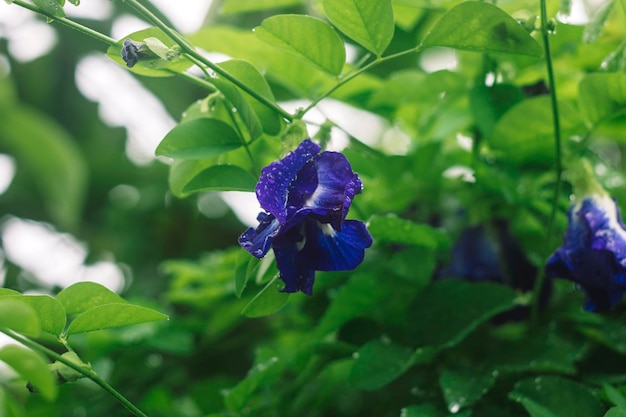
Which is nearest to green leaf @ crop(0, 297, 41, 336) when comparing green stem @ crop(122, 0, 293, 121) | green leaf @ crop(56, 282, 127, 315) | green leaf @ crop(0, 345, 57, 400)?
green leaf @ crop(0, 345, 57, 400)

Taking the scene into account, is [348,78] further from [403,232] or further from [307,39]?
[403,232]

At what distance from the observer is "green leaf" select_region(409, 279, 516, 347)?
68cm

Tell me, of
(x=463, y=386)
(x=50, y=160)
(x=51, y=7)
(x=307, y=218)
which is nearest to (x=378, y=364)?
(x=463, y=386)

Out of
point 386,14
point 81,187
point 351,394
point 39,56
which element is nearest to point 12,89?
point 39,56

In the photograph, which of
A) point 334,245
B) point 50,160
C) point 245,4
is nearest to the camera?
point 334,245

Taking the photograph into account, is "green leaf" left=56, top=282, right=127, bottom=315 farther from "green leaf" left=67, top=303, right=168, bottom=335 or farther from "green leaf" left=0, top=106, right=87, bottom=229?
"green leaf" left=0, top=106, right=87, bottom=229

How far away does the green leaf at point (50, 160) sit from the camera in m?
1.43

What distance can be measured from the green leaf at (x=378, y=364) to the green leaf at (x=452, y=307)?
0.04 m

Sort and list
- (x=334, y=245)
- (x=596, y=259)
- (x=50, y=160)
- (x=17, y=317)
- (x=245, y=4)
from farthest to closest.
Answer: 1. (x=50, y=160)
2. (x=245, y=4)
3. (x=596, y=259)
4. (x=334, y=245)
5. (x=17, y=317)

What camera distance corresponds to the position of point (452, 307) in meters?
0.71

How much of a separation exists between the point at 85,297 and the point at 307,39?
0.94 feet

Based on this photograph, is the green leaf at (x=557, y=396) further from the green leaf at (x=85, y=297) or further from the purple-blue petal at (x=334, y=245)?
the green leaf at (x=85, y=297)

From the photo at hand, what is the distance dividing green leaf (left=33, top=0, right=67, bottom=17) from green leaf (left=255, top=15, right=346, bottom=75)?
0.15 meters

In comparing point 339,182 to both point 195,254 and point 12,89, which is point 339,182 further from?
point 12,89
